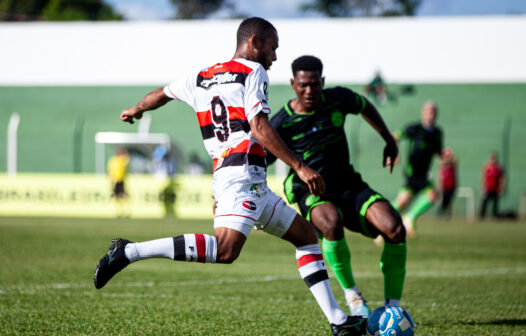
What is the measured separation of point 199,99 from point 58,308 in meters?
2.45

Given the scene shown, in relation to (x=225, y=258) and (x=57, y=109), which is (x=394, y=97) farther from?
(x=225, y=258)

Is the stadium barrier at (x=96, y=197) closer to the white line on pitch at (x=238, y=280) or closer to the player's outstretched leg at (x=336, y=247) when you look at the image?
the white line on pitch at (x=238, y=280)

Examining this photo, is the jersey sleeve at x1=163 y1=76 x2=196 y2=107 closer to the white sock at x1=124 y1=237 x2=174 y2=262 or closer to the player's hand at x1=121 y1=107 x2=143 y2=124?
the player's hand at x1=121 y1=107 x2=143 y2=124

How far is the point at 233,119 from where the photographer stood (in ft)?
14.7

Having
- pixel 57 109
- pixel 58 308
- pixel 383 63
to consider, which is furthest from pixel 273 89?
pixel 58 308

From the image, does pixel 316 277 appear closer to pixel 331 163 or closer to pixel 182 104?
pixel 331 163

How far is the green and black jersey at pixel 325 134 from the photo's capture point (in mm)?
6031

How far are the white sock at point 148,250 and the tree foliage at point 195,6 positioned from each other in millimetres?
62294

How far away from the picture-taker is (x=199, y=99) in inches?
183

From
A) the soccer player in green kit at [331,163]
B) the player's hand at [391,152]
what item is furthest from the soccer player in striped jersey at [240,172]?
the player's hand at [391,152]

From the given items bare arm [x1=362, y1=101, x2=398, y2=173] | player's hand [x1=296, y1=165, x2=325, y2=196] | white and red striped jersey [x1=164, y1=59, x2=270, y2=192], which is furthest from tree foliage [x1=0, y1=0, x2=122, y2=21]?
player's hand [x1=296, y1=165, x2=325, y2=196]

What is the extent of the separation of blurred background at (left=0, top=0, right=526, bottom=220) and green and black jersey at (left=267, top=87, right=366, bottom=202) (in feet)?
58.5

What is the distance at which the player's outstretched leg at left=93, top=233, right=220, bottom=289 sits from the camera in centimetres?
436

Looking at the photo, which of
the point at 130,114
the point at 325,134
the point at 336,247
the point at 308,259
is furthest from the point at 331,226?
the point at 130,114
